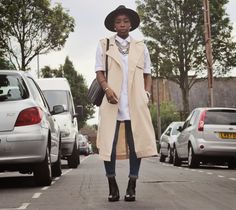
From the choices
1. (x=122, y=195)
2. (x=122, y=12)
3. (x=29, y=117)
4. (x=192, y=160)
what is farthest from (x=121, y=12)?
(x=192, y=160)

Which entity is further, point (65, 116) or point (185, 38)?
point (185, 38)

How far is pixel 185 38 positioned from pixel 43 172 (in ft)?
135

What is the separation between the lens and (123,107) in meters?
8.13

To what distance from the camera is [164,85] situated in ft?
308

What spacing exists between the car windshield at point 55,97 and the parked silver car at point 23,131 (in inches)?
349

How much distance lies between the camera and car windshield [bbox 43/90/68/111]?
1991 centimetres

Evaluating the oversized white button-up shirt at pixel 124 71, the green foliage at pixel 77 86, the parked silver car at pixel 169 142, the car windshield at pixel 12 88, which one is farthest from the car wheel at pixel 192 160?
the green foliage at pixel 77 86

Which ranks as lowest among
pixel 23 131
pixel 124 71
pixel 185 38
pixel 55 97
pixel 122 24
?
pixel 23 131

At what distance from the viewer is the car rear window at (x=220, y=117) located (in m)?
18.3

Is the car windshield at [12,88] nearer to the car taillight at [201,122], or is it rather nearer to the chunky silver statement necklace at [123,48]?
the chunky silver statement necklace at [123,48]

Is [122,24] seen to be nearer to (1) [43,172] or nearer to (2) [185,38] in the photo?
(1) [43,172]

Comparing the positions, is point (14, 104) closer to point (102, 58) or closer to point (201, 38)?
point (102, 58)

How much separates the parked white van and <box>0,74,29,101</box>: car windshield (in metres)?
7.33

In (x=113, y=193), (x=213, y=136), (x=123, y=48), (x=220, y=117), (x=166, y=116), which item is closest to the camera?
(x=113, y=193)
